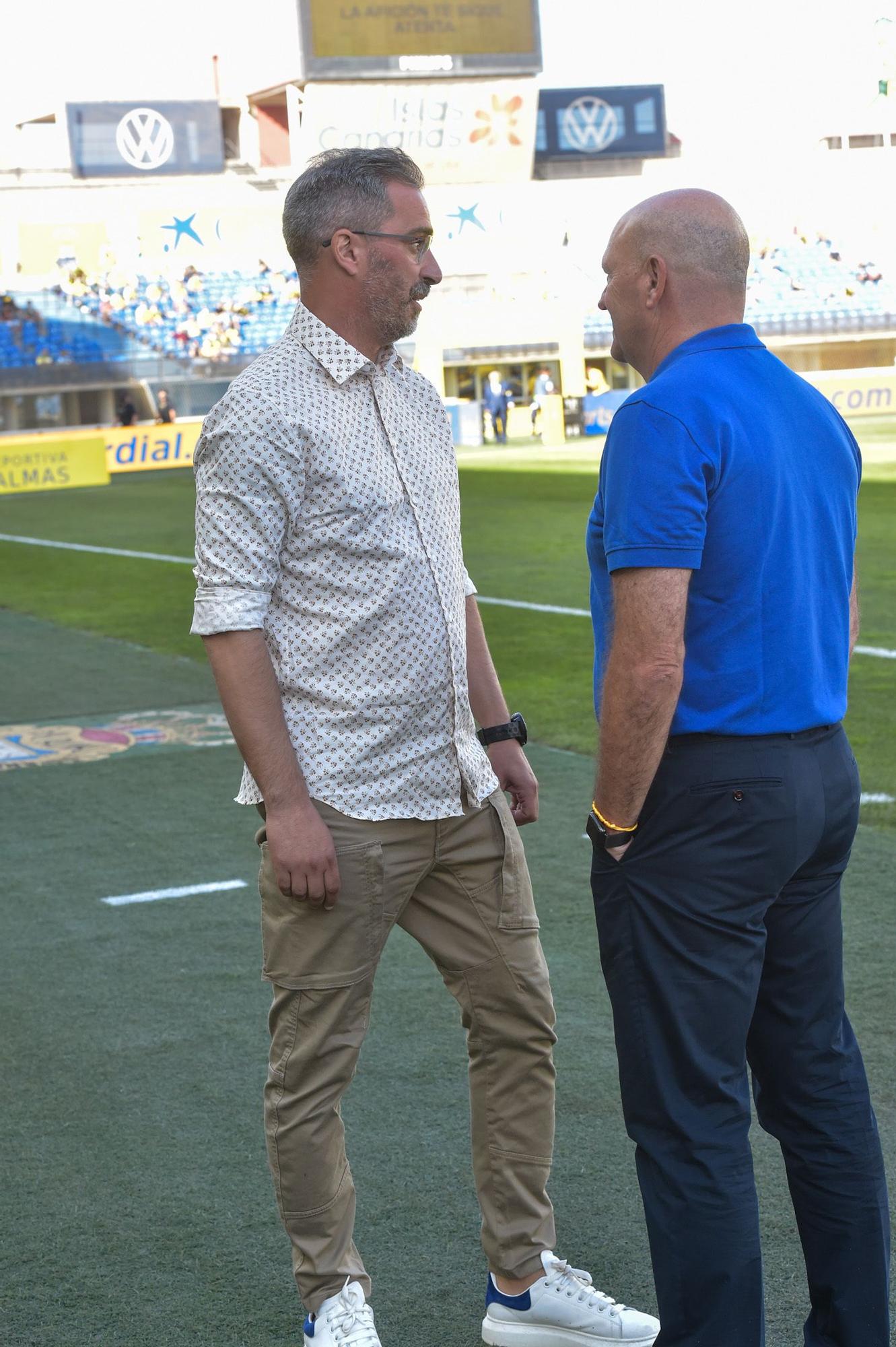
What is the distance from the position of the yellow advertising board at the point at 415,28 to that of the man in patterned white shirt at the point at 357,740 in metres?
46.1

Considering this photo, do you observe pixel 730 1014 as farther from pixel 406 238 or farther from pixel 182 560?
pixel 182 560

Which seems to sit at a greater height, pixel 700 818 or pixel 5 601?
pixel 700 818

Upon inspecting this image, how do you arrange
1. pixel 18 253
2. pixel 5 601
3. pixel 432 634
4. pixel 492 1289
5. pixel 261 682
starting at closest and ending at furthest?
pixel 261 682, pixel 432 634, pixel 492 1289, pixel 5 601, pixel 18 253

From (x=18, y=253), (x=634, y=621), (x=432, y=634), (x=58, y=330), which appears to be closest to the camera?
(x=634, y=621)

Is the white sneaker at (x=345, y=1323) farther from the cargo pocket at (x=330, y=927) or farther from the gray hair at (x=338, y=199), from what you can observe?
the gray hair at (x=338, y=199)

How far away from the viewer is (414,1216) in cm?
333

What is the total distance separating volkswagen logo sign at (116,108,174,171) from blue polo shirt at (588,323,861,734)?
184ft

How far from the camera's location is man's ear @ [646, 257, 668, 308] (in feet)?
→ 7.69

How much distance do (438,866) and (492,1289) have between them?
2.51 ft

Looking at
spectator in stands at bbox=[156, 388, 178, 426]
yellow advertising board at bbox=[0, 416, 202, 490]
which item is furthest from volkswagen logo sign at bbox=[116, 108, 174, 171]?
yellow advertising board at bbox=[0, 416, 202, 490]

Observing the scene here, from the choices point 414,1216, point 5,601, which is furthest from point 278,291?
point 414,1216

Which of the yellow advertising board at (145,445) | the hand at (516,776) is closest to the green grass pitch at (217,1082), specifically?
the hand at (516,776)

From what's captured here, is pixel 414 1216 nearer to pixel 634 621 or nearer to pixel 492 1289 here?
pixel 492 1289

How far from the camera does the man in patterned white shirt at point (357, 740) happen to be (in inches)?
101
